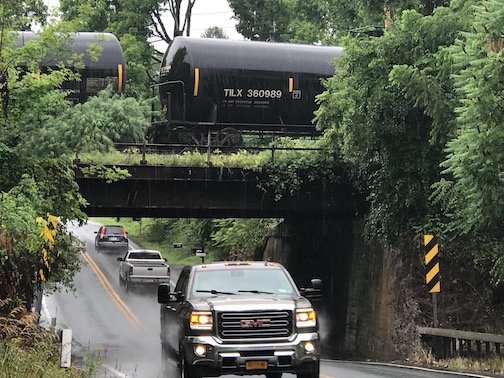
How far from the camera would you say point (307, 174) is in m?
28.7

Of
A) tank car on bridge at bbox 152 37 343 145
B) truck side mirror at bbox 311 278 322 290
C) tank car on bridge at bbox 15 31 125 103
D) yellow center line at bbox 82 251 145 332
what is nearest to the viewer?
truck side mirror at bbox 311 278 322 290

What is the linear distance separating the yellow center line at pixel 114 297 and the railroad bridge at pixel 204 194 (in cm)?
216

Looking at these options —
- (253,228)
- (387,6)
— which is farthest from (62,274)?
(253,228)

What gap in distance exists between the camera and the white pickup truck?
37938mm

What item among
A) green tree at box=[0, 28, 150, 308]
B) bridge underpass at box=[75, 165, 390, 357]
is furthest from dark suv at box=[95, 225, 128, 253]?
green tree at box=[0, 28, 150, 308]

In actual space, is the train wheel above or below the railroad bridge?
above

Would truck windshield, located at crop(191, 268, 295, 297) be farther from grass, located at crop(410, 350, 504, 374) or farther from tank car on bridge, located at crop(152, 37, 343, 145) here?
tank car on bridge, located at crop(152, 37, 343, 145)

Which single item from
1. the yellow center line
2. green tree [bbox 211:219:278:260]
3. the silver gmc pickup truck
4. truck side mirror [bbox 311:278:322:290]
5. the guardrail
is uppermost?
truck side mirror [bbox 311:278:322:290]

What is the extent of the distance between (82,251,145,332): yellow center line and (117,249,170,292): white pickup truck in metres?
1.10

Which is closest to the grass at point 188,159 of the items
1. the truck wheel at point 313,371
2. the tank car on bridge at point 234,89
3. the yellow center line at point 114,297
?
the tank car on bridge at point 234,89

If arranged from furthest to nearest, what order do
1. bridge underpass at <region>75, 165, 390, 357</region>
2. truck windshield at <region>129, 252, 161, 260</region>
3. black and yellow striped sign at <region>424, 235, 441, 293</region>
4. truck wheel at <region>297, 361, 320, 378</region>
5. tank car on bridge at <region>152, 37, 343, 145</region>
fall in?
truck windshield at <region>129, 252, 161, 260</region> < tank car on bridge at <region>152, 37, 343, 145</region> < bridge underpass at <region>75, 165, 390, 357</region> < black and yellow striped sign at <region>424, 235, 441, 293</region> < truck wheel at <region>297, 361, 320, 378</region>

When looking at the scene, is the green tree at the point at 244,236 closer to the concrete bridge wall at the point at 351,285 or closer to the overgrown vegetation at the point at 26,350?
the concrete bridge wall at the point at 351,285

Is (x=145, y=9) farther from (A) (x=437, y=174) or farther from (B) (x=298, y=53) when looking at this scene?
(A) (x=437, y=174)

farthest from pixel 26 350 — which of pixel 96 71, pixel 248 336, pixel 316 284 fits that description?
pixel 96 71
